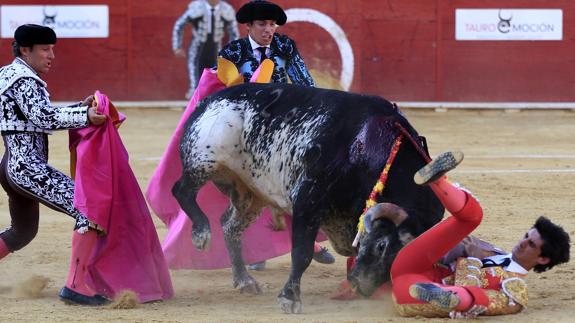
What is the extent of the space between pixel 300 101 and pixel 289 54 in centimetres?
79

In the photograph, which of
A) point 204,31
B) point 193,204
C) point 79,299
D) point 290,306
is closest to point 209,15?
point 204,31

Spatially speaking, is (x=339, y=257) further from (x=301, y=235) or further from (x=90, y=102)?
(x=90, y=102)

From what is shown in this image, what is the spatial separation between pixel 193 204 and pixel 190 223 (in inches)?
21.1

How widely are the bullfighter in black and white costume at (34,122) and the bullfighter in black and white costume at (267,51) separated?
3.06 ft

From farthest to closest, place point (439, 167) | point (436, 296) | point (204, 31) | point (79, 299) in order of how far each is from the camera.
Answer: point (204, 31) < point (79, 299) < point (436, 296) < point (439, 167)

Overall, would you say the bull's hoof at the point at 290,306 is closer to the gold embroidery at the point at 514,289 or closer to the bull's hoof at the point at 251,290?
the bull's hoof at the point at 251,290

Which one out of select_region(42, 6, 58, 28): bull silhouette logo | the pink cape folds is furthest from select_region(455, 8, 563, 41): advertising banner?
the pink cape folds

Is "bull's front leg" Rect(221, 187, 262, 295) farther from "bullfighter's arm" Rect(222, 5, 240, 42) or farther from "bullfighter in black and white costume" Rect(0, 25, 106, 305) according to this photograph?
"bullfighter's arm" Rect(222, 5, 240, 42)

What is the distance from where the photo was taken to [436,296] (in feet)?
13.9

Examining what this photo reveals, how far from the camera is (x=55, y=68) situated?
12977 mm

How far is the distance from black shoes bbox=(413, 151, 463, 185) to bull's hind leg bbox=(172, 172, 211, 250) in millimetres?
1263

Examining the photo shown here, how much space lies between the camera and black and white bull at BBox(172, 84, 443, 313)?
15.1 ft

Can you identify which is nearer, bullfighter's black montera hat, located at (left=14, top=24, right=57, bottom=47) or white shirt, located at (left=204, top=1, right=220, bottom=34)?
bullfighter's black montera hat, located at (left=14, top=24, right=57, bottom=47)

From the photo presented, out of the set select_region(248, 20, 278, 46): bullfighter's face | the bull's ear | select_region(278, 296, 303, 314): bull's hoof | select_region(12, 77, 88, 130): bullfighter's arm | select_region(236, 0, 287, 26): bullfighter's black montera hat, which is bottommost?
select_region(278, 296, 303, 314): bull's hoof
